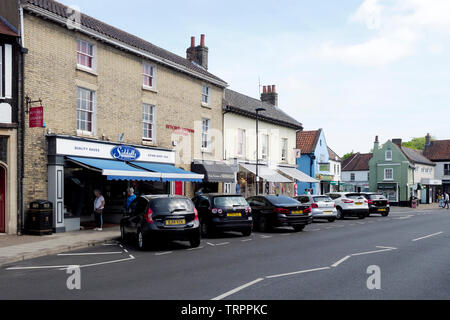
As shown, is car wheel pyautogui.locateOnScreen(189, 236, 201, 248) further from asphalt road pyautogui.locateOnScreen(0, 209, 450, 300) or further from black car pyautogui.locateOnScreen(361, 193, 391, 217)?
black car pyautogui.locateOnScreen(361, 193, 391, 217)

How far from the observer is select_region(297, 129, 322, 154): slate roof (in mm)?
41872

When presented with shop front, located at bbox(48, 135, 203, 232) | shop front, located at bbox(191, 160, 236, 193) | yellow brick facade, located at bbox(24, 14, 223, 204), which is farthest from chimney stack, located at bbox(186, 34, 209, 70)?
shop front, located at bbox(48, 135, 203, 232)

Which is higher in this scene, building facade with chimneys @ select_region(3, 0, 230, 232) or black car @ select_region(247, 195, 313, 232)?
building facade with chimneys @ select_region(3, 0, 230, 232)

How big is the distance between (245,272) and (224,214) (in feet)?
21.8

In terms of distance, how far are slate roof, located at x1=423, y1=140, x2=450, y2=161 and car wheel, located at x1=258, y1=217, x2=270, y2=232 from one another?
63.7m

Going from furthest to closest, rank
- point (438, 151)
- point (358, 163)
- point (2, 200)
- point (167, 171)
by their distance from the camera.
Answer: point (358, 163) → point (438, 151) → point (167, 171) → point (2, 200)

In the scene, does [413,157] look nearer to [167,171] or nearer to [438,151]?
[438,151]

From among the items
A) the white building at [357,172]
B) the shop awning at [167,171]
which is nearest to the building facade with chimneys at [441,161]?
the white building at [357,172]

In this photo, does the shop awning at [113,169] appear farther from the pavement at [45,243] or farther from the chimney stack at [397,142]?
the chimney stack at [397,142]

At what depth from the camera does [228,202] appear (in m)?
15.7

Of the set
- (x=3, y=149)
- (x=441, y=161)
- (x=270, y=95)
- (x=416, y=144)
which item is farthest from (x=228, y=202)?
(x=416, y=144)

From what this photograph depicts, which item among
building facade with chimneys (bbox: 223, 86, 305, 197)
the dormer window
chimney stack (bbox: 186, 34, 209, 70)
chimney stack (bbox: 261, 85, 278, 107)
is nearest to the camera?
building facade with chimneys (bbox: 223, 86, 305, 197)

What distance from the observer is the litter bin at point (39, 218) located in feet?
49.6

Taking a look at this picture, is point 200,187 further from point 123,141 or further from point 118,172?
point 118,172
